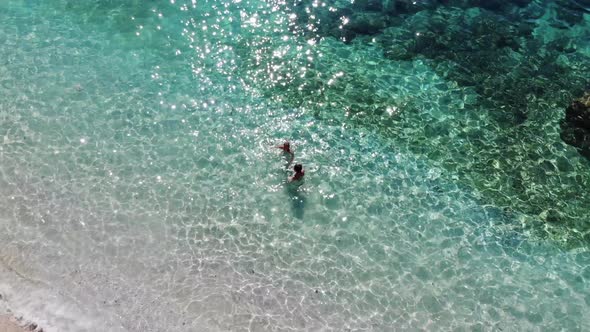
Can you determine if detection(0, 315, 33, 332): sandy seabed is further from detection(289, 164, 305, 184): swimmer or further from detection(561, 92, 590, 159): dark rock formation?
detection(561, 92, 590, 159): dark rock formation

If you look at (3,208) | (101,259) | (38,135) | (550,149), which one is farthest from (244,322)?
(550,149)

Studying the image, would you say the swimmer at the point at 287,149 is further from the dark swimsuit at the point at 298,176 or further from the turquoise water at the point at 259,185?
the dark swimsuit at the point at 298,176

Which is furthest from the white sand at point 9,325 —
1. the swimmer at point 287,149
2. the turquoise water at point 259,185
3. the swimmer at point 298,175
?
the swimmer at point 287,149

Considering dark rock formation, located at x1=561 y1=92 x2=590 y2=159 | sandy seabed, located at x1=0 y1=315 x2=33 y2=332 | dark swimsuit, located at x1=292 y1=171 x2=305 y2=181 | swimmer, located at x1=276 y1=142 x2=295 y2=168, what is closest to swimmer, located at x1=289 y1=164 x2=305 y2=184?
dark swimsuit, located at x1=292 y1=171 x2=305 y2=181

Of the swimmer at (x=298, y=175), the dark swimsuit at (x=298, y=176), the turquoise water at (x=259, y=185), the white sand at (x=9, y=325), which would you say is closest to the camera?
the white sand at (x=9, y=325)

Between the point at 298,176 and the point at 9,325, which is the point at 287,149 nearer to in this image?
the point at 298,176

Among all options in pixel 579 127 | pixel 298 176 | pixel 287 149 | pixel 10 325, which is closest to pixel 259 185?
pixel 298 176
